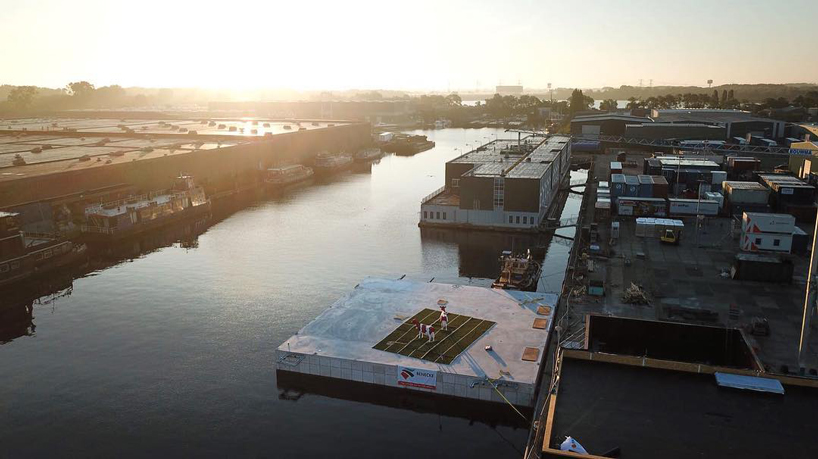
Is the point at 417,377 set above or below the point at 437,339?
below

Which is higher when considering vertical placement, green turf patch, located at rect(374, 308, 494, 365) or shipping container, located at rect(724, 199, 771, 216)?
shipping container, located at rect(724, 199, 771, 216)

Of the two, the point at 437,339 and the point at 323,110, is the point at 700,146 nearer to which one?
the point at 437,339

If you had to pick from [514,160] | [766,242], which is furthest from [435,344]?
[514,160]

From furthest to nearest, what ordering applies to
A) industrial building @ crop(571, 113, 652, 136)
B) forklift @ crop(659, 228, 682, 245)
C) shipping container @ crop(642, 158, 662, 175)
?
1. industrial building @ crop(571, 113, 652, 136)
2. shipping container @ crop(642, 158, 662, 175)
3. forklift @ crop(659, 228, 682, 245)

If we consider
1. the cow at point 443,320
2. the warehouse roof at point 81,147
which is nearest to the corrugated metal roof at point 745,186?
the cow at point 443,320

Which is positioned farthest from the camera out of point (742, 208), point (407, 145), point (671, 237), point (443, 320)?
point (407, 145)

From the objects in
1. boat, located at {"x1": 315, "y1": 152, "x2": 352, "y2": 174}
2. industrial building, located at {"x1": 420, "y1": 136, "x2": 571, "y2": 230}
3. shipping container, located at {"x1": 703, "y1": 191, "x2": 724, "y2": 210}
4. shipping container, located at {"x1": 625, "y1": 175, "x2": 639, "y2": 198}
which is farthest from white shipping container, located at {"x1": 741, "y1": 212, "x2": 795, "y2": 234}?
boat, located at {"x1": 315, "y1": 152, "x2": 352, "y2": 174}

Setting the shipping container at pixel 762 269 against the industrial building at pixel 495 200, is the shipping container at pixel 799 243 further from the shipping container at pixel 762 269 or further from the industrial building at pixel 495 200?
the industrial building at pixel 495 200

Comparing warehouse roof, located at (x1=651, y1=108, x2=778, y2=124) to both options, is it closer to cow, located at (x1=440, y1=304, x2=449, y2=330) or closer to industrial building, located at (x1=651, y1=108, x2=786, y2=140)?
industrial building, located at (x1=651, y1=108, x2=786, y2=140)
